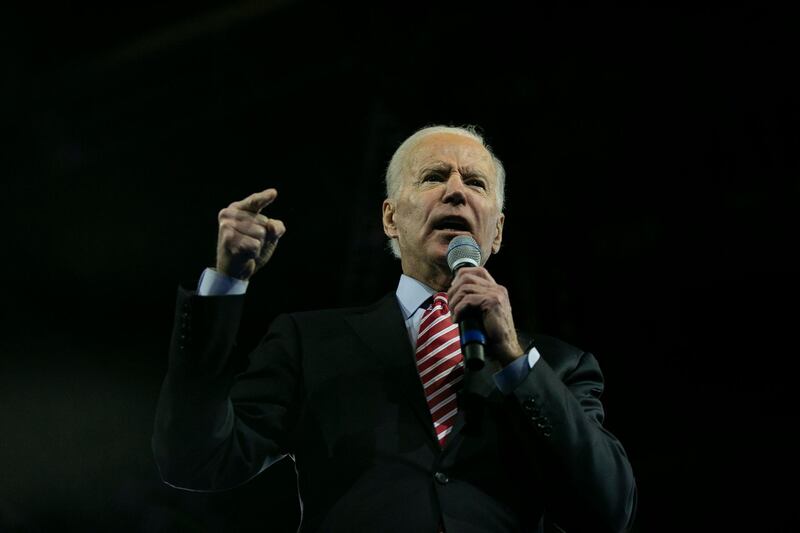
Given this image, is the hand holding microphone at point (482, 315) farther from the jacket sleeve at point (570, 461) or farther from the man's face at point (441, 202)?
the man's face at point (441, 202)

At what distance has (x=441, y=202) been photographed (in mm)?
2082

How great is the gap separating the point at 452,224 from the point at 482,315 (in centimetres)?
55

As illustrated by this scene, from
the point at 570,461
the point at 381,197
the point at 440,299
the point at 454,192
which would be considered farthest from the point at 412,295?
the point at 381,197

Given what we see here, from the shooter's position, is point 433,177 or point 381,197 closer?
point 433,177

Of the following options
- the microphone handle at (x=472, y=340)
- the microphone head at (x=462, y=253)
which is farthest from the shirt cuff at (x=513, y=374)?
the microphone head at (x=462, y=253)

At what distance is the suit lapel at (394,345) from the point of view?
1655mm

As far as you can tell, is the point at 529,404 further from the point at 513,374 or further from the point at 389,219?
the point at 389,219

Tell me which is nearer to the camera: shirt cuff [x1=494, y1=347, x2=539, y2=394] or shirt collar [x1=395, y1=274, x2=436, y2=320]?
shirt cuff [x1=494, y1=347, x2=539, y2=394]

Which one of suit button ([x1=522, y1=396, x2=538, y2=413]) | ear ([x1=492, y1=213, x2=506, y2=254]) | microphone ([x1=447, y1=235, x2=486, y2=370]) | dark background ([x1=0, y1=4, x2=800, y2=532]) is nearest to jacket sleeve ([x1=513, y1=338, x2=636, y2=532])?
suit button ([x1=522, y1=396, x2=538, y2=413])

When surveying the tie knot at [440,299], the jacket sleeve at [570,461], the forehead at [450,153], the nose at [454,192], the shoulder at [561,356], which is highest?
the forehead at [450,153]

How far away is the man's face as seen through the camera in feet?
6.70

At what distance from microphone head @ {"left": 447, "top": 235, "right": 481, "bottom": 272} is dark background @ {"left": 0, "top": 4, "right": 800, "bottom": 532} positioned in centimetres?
227

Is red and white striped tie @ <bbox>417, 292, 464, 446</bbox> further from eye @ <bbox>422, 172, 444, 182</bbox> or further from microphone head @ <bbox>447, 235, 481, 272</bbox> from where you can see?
eye @ <bbox>422, 172, 444, 182</bbox>

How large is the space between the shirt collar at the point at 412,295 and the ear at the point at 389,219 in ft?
1.09
